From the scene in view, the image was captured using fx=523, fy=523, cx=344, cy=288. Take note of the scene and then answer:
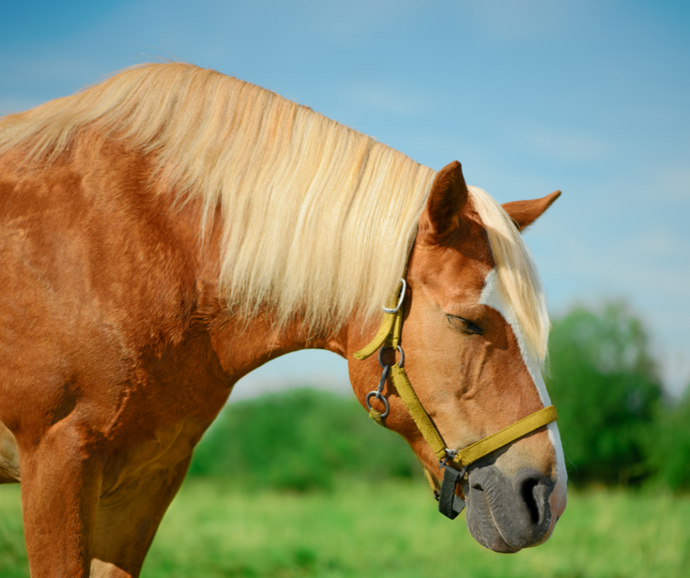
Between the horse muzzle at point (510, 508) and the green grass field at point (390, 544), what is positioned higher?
the horse muzzle at point (510, 508)

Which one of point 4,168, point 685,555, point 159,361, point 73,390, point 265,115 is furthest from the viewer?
point 685,555

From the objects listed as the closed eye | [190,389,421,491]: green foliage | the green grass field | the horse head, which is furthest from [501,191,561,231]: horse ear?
[190,389,421,491]: green foliage

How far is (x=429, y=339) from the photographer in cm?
195

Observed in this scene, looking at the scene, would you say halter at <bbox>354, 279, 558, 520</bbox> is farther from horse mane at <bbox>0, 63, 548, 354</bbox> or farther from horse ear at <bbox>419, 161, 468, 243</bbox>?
horse ear at <bbox>419, 161, 468, 243</bbox>

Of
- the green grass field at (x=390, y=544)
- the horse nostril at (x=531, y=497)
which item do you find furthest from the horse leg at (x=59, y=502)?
the green grass field at (x=390, y=544)

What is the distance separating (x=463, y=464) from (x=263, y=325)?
0.95 meters

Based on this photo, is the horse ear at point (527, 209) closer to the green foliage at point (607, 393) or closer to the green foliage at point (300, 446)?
the green foliage at point (607, 393)

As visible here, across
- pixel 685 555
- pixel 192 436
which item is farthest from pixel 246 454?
pixel 192 436

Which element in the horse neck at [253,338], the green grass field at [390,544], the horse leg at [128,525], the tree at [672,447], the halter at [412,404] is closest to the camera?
the halter at [412,404]

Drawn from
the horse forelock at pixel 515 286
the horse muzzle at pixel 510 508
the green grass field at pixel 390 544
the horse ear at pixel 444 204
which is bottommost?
the green grass field at pixel 390 544

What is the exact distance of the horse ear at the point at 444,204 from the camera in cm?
183

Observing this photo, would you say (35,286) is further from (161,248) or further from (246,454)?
(246,454)

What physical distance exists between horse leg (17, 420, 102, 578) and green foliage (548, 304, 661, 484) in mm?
16204

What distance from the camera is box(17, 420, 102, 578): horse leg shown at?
1.75 m
